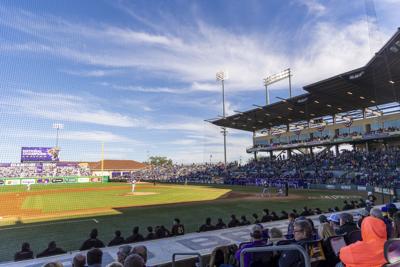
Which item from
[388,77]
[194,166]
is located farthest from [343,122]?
[194,166]

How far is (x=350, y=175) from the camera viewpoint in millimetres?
35906

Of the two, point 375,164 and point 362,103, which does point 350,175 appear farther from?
point 362,103

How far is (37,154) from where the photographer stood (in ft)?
204

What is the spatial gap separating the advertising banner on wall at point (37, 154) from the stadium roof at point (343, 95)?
A: 125 feet

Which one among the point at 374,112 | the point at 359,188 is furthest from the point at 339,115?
the point at 359,188

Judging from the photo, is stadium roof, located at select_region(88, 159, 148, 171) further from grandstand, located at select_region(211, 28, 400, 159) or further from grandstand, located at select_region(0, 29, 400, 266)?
grandstand, located at select_region(211, 28, 400, 159)

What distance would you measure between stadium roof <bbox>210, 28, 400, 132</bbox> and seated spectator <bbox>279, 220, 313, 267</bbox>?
21.3 meters

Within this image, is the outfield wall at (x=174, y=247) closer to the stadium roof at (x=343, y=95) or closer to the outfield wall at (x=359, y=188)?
the stadium roof at (x=343, y=95)

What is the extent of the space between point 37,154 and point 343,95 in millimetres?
61517

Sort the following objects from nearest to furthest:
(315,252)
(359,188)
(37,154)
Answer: (315,252), (359,188), (37,154)

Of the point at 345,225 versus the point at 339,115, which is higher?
the point at 339,115

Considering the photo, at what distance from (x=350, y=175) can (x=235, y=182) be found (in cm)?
1950

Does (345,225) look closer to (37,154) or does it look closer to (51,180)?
(37,154)

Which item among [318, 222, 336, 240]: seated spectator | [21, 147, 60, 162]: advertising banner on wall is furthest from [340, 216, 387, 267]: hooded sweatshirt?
[21, 147, 60, 162]: advertising banner on wall
